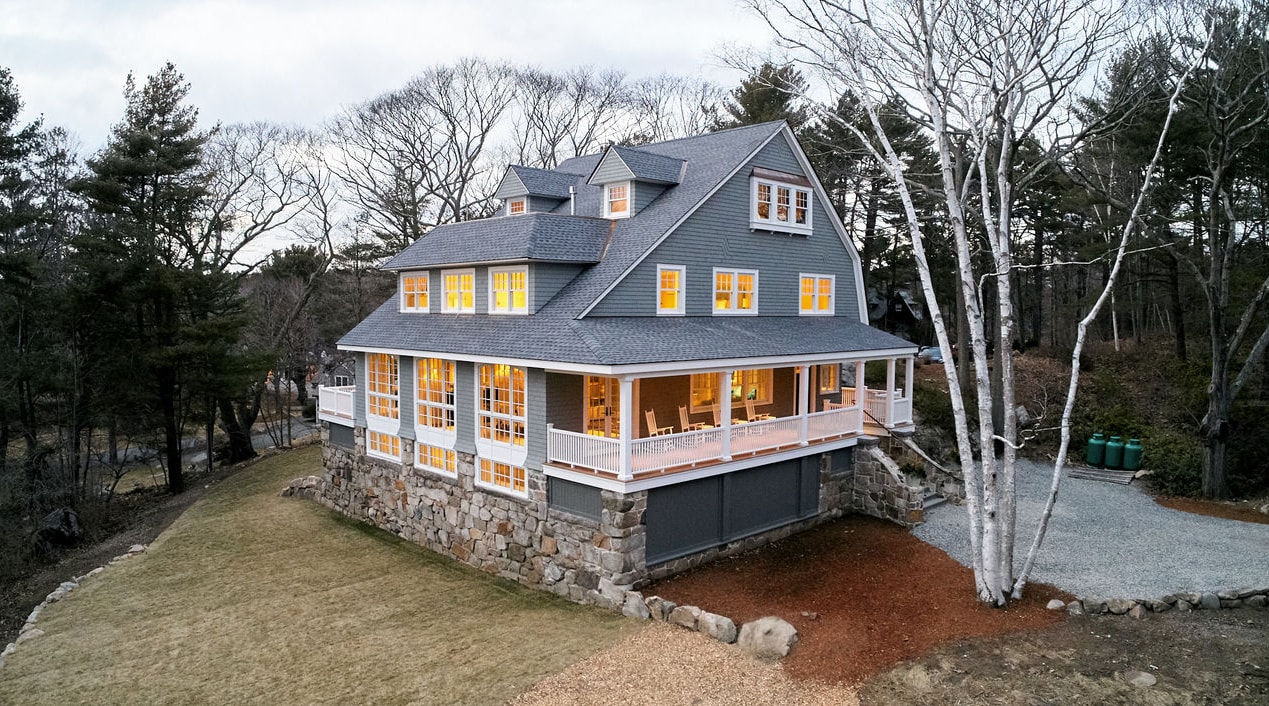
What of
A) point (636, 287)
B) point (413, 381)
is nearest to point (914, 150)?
point (636, 287)

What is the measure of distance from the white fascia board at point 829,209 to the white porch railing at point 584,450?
939 centimetres

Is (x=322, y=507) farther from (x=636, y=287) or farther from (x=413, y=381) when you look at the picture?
(x=636, y=287)

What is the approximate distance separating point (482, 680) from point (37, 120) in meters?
23.2

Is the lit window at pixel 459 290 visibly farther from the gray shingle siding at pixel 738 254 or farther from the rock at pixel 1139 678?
the rock at pixel 1139 678

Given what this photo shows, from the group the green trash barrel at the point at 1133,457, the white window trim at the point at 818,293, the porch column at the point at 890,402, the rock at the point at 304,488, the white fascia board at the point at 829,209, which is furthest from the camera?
the rock at the point at 304,488

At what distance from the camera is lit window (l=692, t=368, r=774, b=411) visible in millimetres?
17422

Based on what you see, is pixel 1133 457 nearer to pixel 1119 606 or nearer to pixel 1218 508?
pixel 1218 508

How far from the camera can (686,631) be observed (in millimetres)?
11094

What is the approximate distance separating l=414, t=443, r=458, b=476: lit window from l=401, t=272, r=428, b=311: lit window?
3.71m

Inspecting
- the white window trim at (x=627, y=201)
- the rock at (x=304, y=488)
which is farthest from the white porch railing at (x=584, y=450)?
the rock at (x=304, y=488)

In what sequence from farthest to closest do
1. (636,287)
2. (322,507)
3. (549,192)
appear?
(322,507)
(549,192)
(636,287)

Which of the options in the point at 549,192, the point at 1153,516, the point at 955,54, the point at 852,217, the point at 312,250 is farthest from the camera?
the point at 312,250

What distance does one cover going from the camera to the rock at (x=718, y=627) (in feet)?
35.1

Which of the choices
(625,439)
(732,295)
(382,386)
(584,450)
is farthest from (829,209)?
(382,386)
